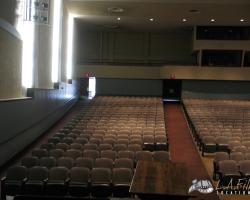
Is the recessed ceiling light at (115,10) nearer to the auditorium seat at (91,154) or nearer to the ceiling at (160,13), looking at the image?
the ceiling at (160,13)

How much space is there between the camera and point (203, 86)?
25.2 m

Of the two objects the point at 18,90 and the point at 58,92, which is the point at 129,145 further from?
the point at 58,92

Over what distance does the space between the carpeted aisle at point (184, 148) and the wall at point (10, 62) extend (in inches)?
183

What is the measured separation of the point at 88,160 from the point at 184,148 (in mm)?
4988

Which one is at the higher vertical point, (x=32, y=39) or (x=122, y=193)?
(x=32, y=39)

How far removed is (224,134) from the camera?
12.0 meters

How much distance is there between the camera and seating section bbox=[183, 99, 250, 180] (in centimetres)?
802

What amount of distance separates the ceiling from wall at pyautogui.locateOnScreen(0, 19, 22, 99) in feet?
26.8

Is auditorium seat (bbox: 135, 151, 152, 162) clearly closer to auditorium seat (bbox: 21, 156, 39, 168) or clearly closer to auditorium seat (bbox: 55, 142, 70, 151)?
auditorium seat (bbox: 55, 142, 70, 151)

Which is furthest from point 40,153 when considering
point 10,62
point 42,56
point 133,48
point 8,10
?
point 133,48

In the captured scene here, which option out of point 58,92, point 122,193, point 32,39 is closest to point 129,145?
point 122,193

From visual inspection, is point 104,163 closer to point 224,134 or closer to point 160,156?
point 160,156

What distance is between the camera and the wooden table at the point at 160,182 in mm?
3258

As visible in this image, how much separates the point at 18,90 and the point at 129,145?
3.62 m
